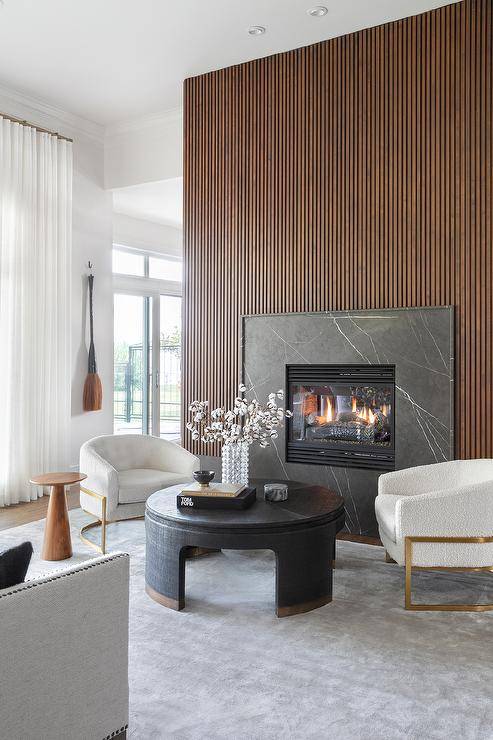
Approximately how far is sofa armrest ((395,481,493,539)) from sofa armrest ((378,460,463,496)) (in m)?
0.59

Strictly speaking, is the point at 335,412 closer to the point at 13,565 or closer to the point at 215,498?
the point at 215,498

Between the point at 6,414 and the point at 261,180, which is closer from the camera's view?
the point at 261,180

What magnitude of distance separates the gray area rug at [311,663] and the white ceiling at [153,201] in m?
4.03

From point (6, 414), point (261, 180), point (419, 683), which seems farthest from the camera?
point (6, 414)

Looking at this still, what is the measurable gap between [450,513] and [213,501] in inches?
46.6

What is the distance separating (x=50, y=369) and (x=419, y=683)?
4269mm

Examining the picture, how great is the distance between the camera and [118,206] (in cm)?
718

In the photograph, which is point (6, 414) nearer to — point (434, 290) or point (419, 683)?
point (434, 290)

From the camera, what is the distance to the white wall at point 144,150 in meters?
5.95

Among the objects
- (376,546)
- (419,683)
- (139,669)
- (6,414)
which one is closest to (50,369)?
(6,414)

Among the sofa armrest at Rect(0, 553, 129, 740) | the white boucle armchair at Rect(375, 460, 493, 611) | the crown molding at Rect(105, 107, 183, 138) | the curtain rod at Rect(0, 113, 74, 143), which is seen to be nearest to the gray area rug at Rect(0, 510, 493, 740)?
the white boucle armchair at Rect(375, 460, 493, 611)

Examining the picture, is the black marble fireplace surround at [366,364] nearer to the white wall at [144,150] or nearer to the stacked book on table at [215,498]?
the stacked book on table at [215,498]

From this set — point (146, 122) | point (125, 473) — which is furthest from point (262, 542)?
point (146, 122)

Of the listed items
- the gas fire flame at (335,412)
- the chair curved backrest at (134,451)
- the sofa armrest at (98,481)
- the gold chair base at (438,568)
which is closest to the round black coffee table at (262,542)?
the gold chair base at (438,568)
